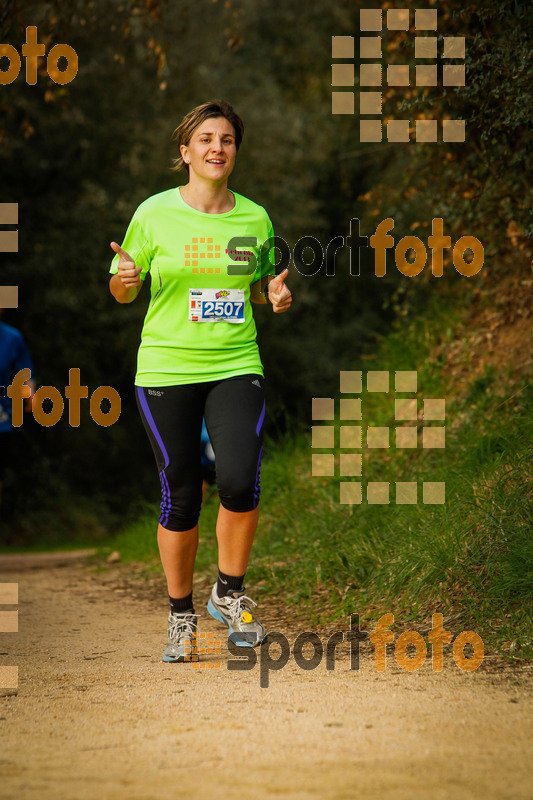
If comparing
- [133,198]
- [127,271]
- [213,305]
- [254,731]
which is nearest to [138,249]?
[127,271]

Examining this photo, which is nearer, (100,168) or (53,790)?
(53,790)

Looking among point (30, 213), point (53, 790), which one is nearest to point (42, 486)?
point (30, 213)

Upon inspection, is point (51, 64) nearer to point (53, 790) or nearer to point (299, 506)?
point (299, 506)

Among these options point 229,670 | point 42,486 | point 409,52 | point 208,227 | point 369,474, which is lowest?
point 42,486

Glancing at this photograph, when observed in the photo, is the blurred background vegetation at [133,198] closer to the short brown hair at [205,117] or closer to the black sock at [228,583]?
the short brown hair at [205,117]

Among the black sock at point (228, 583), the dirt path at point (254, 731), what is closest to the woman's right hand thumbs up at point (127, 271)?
the black sock at point (228, 583)

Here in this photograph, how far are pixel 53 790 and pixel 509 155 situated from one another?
168 inches

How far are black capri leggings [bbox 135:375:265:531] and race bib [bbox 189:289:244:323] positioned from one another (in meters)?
0.26

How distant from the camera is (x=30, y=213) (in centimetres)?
1348

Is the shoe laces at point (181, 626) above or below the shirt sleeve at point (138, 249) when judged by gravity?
below

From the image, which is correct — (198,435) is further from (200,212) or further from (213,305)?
(200,212)

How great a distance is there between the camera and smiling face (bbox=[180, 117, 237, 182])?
13.4 ft

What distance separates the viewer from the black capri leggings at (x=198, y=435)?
13.1 ft

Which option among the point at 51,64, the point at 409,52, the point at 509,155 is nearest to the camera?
the point at 509,155
